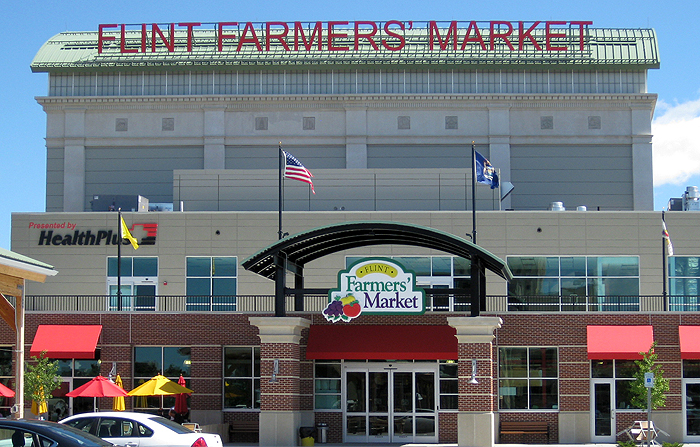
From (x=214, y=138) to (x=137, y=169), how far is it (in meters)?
4.68

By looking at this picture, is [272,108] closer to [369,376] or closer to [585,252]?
[585,252]

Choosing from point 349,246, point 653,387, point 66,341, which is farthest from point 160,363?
point 653,387

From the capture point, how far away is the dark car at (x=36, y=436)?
14.6 m

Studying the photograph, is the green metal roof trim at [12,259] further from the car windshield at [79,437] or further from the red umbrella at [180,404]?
the red umbrella at [180,404]

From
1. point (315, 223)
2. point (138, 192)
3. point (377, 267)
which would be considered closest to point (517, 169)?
point (315, 223)

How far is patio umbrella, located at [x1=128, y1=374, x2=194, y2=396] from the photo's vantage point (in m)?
29.8

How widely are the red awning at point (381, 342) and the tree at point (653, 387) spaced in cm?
599

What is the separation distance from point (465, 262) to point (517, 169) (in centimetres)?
1392

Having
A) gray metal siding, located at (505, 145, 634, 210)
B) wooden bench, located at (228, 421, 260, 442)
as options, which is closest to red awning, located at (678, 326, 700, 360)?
wooden bench, located at (228, 421, 260, 442)

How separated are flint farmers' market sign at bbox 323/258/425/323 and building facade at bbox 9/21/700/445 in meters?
0.28

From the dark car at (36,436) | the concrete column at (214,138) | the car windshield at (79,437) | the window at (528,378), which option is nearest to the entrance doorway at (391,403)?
the window at (528,378)

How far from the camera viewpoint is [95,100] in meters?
53.5

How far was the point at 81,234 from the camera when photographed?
138 feet

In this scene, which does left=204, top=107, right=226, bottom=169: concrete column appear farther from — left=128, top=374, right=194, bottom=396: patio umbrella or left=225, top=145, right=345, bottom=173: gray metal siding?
left=128, top=374, right=194, bottom=396: patio umbrella
